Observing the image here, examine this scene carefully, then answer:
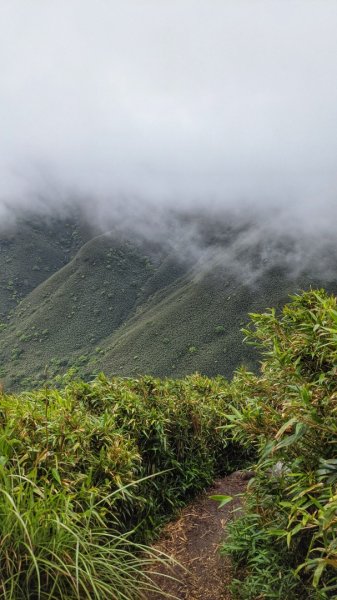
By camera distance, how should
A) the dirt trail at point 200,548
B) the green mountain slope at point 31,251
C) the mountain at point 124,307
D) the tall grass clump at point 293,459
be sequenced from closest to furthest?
the tall grass clump at point 293,459 → the dirt trail at point 200,548 → the mountain at point 124,307 → the green mountain slope at point 31,251

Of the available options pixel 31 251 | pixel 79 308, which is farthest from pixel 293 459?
pixel 31 251

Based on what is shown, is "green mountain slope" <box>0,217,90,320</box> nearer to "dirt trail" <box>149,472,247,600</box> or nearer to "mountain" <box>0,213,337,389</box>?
"mountain" <box>0,213,337,389</box>

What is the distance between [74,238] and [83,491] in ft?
597

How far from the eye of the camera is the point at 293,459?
2.22m

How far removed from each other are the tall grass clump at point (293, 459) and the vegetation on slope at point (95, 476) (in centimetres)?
44

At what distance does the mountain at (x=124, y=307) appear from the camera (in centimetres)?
8231

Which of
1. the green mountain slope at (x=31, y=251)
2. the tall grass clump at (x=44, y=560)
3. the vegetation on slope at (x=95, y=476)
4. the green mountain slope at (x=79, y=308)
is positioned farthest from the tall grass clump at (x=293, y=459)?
the green mountain slope at (x=31, y=251)

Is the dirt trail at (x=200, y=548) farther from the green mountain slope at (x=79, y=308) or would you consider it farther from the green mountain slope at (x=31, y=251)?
the green mountain slope at (x=31, y=251)

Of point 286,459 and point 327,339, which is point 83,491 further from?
point 327,339

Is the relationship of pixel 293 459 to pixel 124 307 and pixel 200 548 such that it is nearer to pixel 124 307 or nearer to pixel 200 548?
pixel 200 548

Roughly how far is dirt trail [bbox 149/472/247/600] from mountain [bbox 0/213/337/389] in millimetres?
63726

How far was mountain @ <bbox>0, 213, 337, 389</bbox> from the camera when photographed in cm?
8231

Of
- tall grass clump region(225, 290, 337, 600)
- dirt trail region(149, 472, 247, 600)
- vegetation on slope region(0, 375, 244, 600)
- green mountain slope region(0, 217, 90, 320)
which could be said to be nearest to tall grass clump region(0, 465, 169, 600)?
vegetation on slope region(0, 375, 244, 600)

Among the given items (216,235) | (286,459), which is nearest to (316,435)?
(286,459)
